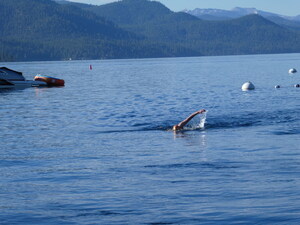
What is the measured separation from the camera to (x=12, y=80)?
242 feet

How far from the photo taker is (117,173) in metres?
17.8

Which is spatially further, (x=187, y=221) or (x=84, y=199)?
(x=84, y=199)

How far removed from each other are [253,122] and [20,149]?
42.3ft

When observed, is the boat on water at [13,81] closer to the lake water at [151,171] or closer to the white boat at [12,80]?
the white boat at [12,80]

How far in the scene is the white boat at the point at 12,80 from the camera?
236ft

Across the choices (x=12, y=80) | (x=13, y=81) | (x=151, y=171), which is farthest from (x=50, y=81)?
(x=151, y=171)

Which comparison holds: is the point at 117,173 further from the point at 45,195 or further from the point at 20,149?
the point at 20,149

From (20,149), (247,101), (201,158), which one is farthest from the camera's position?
(247,101)

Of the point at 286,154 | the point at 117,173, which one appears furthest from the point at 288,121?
the point at 117,173

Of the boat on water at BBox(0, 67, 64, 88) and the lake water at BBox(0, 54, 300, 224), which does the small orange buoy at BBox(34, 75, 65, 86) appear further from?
the lake water at BBox(0, 54, 300, 224)

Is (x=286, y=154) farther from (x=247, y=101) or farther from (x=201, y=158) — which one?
(x=247, y=101)

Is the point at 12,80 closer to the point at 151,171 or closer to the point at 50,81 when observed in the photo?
the point at 50,81

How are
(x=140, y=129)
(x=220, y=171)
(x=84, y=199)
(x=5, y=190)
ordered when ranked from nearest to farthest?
(x=84, y=199) < (x=5, y=190) < (x=220, y=171) < (x=140, y=129)

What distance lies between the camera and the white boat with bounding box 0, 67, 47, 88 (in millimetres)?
71938
